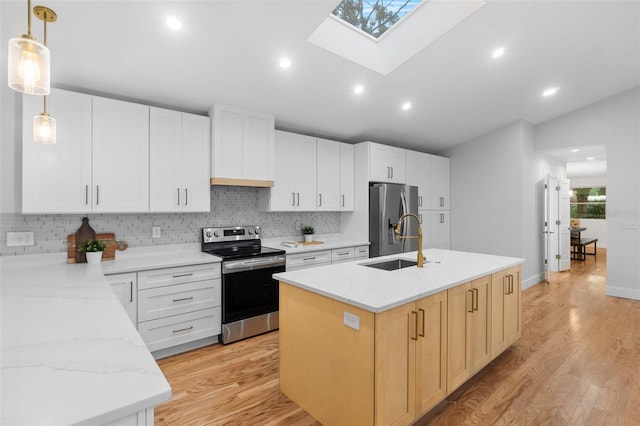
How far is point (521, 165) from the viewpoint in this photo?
5094 millimetres

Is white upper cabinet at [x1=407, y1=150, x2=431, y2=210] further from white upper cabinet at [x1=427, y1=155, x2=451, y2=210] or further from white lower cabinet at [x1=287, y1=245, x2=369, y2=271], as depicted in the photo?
white lower cabinet at [x1=287, y1=245, x2=369, y2=271]

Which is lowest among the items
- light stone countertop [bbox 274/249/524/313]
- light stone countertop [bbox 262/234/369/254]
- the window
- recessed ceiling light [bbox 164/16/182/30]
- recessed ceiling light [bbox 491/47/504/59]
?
light stone countertop [bbox 274/249/524/313]

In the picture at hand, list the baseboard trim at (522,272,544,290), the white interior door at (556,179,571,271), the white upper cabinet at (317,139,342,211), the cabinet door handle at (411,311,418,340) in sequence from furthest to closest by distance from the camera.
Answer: the white interior door at (556,179,571,271)
the baseboard trim at (522,272,544,290)
the white upper cabinet at (317,139,342,211)
the cabinet door handle at (411,311,418,340)

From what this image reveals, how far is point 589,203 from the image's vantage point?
1002cm

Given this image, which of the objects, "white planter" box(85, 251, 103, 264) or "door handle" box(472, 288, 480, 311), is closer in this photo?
"door handle" box(472, 288, 480, 311)

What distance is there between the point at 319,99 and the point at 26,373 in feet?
10.8

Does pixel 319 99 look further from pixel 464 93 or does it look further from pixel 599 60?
pixel 599 60

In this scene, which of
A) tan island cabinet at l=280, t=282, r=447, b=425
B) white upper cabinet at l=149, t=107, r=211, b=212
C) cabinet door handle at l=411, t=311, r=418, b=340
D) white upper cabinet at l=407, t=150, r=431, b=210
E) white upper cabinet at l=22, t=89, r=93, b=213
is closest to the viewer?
tan island cabinet at l=280, t=282, r=447, b=425

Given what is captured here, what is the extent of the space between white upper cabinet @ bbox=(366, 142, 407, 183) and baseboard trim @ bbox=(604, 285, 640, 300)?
345cm

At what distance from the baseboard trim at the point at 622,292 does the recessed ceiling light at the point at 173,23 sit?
6.41 meters

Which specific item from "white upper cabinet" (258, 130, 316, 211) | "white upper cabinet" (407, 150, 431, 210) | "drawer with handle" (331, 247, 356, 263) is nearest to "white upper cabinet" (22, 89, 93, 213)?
"white upper cabinet" (258, 130, 316, 211)

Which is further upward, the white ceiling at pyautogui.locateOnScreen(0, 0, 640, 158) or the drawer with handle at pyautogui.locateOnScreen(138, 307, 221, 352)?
the white ceiling at pyautogui.locateOnScreen(0, 0, 640, 158)

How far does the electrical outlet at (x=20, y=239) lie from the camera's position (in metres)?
2.54

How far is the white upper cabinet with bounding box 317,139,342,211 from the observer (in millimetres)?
4246
